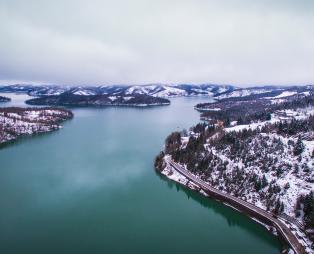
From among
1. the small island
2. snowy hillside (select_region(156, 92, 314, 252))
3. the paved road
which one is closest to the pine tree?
snowy hillside (select_region(156, 92, 314, 252))

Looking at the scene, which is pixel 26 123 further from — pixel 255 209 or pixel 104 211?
pixel 255 209

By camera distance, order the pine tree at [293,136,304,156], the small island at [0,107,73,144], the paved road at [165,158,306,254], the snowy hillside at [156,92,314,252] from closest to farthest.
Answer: the paved road at [165,158,306,254]
the snowy hillside at [156,92,314,252]
the pine tree at [293,136,304,156]
the small island at [0,107,73,144]

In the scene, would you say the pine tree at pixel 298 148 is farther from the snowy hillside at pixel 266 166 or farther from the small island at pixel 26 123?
the small island at pixel 26 123

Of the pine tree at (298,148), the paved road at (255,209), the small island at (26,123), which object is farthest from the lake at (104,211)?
the small island at (26,123)

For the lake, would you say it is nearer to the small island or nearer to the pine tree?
the pine tree

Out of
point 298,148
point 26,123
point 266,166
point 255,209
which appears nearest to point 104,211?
point 255,209

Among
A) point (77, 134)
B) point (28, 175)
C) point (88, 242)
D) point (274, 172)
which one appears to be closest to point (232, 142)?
point (274, 172)
